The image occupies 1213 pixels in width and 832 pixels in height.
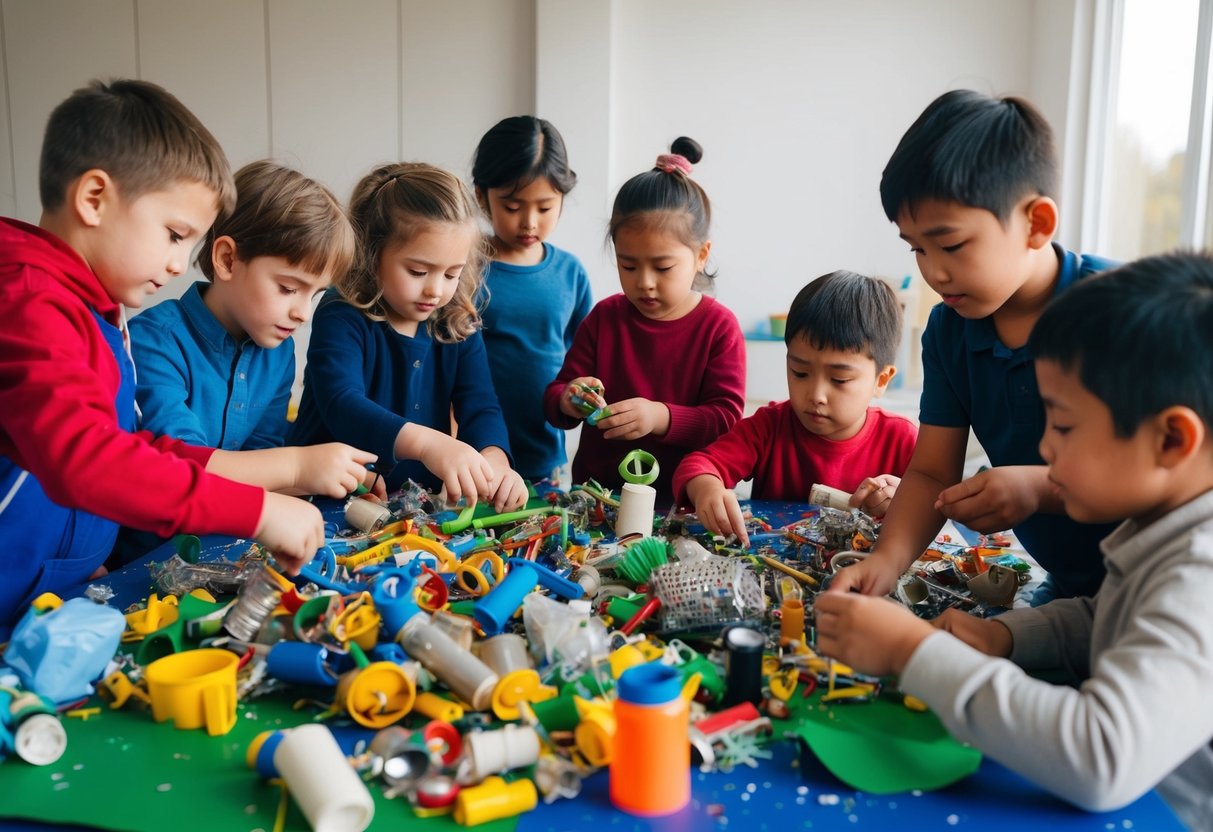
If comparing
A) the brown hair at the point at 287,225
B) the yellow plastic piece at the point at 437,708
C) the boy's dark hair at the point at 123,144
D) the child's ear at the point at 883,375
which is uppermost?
the boy's dark hair at the point at 123,144

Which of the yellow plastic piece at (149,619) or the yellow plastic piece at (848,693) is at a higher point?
the yellow plastic piece at (848,693)

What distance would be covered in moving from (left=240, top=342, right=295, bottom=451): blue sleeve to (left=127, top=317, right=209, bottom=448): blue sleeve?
0.42ft

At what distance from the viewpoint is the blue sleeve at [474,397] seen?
5.60 ft

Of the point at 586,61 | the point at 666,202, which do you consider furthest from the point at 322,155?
the point at 666,202

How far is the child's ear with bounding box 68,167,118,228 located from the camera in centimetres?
100

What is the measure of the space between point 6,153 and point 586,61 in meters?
2.34

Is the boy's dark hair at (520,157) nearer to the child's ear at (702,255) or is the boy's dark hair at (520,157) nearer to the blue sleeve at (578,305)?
the blue sleeve at (578,305)

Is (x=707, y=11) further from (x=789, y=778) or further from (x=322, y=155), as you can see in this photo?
(x=789, y=778)

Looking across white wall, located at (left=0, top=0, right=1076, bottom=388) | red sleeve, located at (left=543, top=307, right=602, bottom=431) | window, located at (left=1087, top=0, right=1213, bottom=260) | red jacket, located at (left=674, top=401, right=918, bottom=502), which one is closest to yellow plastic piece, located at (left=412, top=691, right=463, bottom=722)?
red jacket, located at (left=674, top=401, right=918, bottom=502)

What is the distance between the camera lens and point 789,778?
70cm

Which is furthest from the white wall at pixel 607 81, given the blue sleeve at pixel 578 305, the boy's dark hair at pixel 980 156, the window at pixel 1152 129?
the boy's dark hair at pixel 980 156

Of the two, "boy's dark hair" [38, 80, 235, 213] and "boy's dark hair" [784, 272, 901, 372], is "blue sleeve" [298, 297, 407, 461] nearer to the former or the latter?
"boy's dark hair" [38, 80, 235, 213]

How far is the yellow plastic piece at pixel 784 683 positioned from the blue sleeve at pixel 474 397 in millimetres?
939

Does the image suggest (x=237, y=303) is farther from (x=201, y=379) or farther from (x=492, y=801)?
(x=492, y=801)
